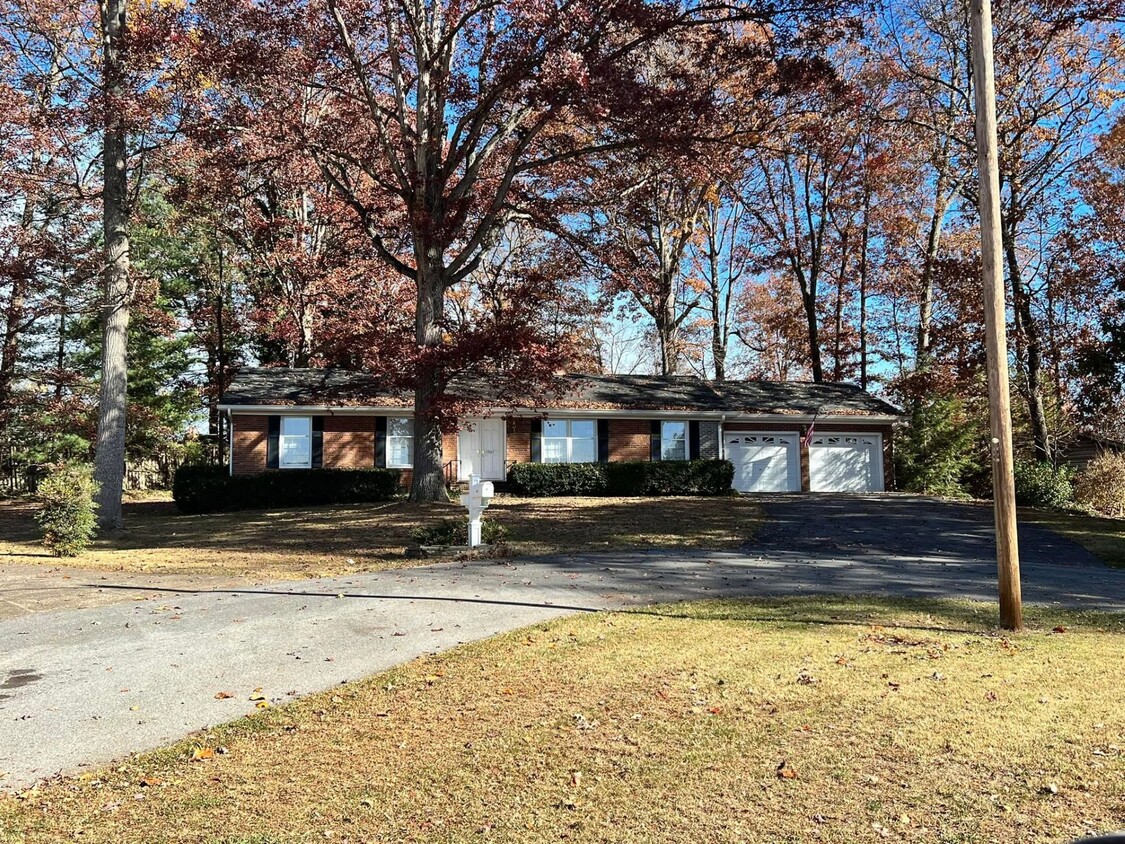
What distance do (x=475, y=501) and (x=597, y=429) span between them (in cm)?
1277

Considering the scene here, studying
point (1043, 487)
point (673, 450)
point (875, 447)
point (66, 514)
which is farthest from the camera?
point (875, 447)

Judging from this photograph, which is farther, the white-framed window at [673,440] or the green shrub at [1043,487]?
the white-framed window at [673,440]

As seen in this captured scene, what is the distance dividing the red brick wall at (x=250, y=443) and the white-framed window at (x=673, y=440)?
11759mm

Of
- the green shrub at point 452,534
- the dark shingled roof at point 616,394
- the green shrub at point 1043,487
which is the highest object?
the dark shingled roof at point 616,394

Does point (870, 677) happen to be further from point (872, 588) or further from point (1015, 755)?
point (872, 588)

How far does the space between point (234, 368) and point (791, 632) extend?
2883cm

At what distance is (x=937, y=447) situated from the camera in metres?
25.4

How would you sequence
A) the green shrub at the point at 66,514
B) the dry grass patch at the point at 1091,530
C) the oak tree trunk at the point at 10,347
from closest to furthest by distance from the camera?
the green shrub at the point at 66,514
the dry grass patch at the point at 1091,530
the oak tree trunk at the point at 10,347

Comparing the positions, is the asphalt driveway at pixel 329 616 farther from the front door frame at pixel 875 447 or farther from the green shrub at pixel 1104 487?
the front door frame at pixel 875 447

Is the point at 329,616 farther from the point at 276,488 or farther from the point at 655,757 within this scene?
the point at 276,488

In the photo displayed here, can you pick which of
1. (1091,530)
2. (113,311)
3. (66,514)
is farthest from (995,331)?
(113,311)

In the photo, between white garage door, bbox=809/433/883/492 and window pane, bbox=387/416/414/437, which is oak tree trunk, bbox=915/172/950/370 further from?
window pane, bbox=387/416/414/437

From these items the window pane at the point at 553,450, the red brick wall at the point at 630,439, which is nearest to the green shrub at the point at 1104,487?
the red brick wall at the point at 630,439

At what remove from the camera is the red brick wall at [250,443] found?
21578 mm
